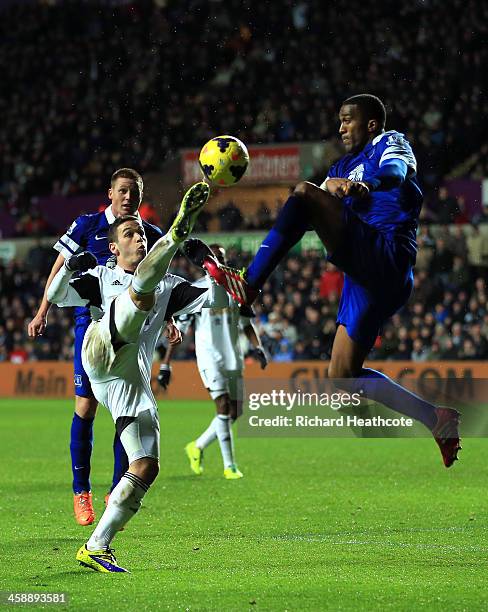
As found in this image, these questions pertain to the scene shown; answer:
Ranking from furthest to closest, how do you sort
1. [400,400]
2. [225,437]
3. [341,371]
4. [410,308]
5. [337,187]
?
[410,308] → [225,437] → [400,400] → [341,371] → [337,187]

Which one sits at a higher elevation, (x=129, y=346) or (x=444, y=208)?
(x=444, y=208)

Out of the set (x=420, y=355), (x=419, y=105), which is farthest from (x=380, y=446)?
(x=419, y=105)

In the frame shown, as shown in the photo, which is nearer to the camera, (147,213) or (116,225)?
(116,225)

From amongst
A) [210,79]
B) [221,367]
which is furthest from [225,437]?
[210,79]

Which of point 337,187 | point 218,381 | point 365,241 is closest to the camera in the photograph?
point 337,187

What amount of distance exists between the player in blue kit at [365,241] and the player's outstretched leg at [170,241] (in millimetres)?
751

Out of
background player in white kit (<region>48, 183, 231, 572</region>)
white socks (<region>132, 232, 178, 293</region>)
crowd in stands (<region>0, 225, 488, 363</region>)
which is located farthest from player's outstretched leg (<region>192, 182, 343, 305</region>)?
crowd in stands (<region>0, 225, 488, 363</region>)

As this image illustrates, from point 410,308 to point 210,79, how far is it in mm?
10788

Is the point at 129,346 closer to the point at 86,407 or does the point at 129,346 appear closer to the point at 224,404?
the point at 86,407

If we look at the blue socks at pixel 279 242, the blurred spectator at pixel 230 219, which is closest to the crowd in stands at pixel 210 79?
the blurred spectator at pixel 230 219

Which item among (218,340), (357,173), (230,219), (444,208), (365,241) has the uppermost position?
(230,219)

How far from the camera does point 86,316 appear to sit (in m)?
8.27

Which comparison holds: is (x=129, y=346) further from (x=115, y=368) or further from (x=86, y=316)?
(x=86, y=316)

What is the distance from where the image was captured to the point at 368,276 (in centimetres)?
674
